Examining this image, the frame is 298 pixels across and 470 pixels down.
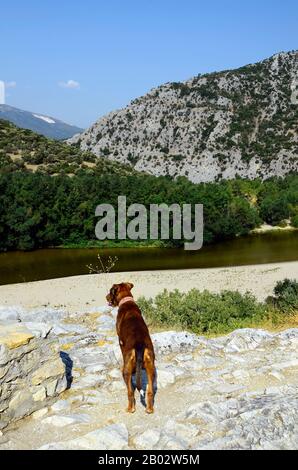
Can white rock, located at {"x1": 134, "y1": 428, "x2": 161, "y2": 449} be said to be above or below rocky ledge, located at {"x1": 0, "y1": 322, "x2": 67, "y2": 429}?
below

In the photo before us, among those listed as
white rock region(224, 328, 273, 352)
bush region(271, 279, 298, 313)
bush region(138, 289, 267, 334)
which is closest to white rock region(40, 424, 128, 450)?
white rock region(224, 328, 273, 352)

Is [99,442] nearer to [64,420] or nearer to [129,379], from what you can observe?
[64,420]

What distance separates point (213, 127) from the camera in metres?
126

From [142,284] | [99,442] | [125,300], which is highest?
[125,300]

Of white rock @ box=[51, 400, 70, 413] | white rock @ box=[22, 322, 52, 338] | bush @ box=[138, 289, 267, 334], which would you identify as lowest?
bush @ box=[138, 289, 267, 334]

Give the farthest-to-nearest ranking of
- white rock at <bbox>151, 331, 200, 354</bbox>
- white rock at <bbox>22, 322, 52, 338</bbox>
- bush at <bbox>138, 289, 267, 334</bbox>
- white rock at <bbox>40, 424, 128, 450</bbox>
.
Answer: bush at <bbox>138, 289, 267, 334</bbox> → white rock at <bbox>151, 331, 200, 354</bbox> → white rock at <bbox>22, 322, 52, 338</bbox> → white rock at <bbox>40, 424, 128, 450</bbox>

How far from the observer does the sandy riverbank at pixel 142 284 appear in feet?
104

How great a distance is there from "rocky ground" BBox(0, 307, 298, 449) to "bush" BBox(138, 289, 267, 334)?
3.01 m

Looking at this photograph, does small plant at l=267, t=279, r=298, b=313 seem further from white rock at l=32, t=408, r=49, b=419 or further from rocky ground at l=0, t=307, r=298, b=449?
white rock at l=32, t=408, r=49, b=419

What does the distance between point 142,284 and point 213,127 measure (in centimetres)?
9672

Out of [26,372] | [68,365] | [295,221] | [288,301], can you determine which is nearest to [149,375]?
[26,372]

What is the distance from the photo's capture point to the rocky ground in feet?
20.6

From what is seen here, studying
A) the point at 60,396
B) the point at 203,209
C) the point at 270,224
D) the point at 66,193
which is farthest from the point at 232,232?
the point at 60,396

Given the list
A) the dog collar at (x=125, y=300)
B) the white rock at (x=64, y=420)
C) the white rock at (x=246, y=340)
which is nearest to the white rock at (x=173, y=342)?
the white rock at (x=246, y=340)
